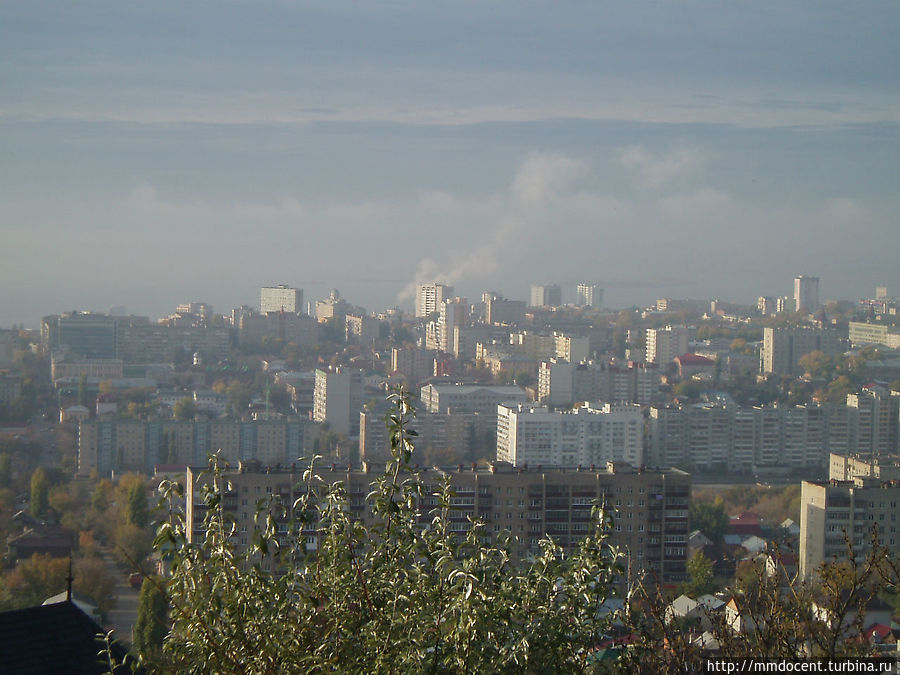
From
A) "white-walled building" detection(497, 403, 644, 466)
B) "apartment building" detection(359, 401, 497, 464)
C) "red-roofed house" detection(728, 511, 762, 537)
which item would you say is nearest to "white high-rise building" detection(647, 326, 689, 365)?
"apartment building" detection(359, 401, 497, 464)

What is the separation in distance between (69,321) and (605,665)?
863 inches

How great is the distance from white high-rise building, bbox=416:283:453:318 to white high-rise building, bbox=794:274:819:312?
10873 millimetres

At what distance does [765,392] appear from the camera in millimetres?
17312

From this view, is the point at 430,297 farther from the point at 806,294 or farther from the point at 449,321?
the point at 806,294

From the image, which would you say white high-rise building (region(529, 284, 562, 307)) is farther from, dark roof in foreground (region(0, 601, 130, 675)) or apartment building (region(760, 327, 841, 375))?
dark roof in foreground (region(0, 601, 130, 675))

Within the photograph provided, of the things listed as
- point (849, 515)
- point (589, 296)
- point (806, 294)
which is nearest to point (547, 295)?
point (589, 296)

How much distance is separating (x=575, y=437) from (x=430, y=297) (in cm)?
2160

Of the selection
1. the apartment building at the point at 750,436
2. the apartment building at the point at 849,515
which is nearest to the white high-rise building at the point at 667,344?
the apartment building at the point at 750,436

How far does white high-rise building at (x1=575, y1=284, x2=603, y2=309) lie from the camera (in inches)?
1502

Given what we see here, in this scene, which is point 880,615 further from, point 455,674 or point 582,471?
point 455,674

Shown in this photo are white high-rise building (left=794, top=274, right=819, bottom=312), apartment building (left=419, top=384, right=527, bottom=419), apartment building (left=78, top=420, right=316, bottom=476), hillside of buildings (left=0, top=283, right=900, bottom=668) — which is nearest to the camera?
hillside of buildings (left=0, top=283, right=900, bottom=668)

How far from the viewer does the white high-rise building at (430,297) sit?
106ft

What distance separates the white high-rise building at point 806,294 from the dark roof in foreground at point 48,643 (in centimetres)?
3055

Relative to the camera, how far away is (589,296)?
4016cm
